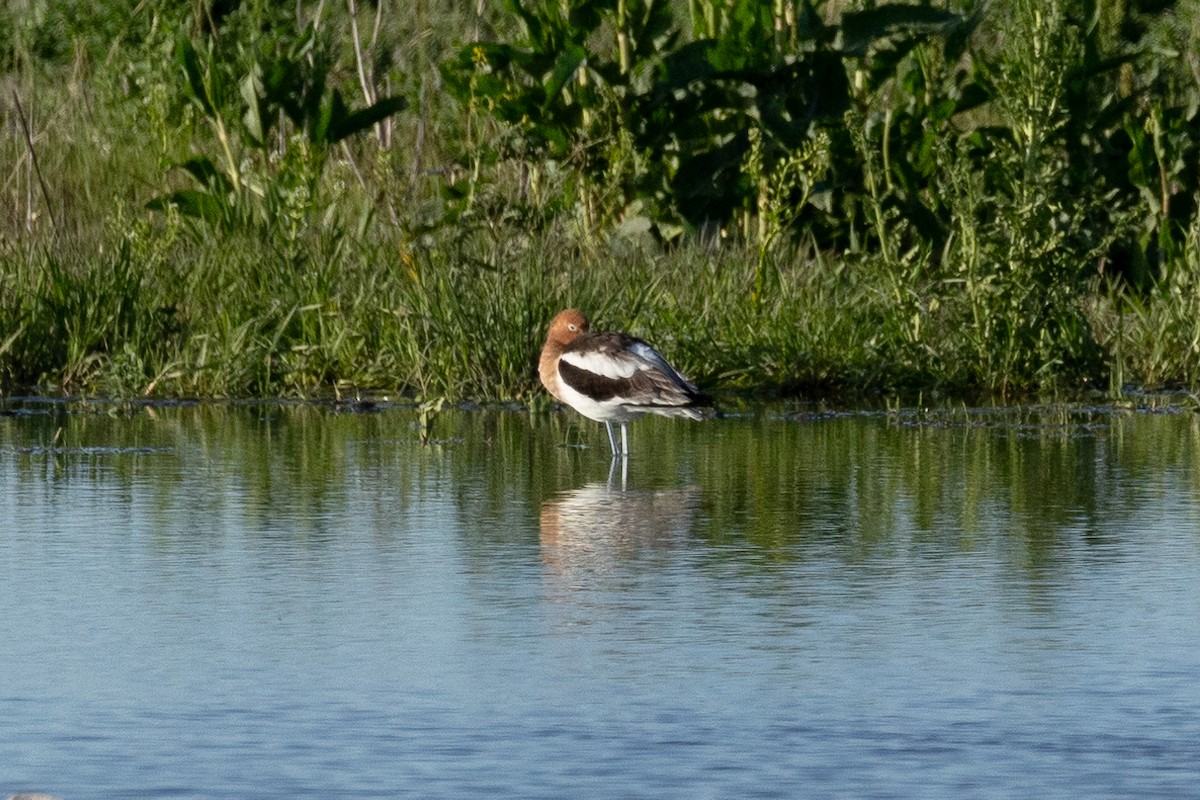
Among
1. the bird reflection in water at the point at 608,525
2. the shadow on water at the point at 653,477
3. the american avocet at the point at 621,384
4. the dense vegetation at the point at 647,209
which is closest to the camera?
the bird reflection in water at the point at 608,525

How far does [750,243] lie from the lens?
45.9ft

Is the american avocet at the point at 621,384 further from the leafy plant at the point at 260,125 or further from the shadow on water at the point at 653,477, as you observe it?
the leafy plant at the point at 260,125

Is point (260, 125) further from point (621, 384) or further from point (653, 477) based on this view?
point (653, 477)

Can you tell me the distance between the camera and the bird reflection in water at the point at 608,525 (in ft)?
22.6

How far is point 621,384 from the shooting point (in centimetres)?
966

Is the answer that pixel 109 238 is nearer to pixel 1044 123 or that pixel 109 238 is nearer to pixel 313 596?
pixel 1044 123

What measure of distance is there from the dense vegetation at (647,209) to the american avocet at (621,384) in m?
1.71

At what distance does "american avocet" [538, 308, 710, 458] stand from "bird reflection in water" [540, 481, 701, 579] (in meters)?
1.00

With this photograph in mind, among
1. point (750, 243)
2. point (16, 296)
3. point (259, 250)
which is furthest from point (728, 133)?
point (16, 296)

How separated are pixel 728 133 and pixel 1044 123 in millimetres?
3238

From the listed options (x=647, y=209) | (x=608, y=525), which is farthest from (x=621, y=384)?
(x=647, y=209)

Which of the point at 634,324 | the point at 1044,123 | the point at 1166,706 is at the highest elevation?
the point at 1044,123

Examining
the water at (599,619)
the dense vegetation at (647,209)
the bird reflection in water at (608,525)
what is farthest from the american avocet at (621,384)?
the dense vegetation at (647,209)

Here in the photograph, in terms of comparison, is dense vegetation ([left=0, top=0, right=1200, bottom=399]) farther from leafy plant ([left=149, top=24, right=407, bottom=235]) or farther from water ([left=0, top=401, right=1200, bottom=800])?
water ([left=0, top=401, right=1200, bottom=800])
